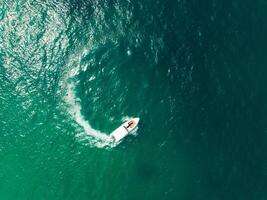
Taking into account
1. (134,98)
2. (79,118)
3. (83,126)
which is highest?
(79,118)

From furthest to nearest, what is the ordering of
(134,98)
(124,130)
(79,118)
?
(79,118)
(134,98)
(124,130)

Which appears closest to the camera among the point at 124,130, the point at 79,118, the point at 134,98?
the point at 124,130

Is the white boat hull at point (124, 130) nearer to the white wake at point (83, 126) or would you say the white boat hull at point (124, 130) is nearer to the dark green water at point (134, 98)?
the dark green water at point (134, 98)

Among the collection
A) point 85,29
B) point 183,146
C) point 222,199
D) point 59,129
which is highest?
point 85,29

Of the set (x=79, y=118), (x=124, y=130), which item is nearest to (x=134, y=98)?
(x=124, y=130)

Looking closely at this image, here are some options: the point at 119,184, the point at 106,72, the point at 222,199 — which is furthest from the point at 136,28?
the point at 222,199

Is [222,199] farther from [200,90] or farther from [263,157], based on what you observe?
[200,90]

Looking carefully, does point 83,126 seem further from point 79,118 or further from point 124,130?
point 124,130

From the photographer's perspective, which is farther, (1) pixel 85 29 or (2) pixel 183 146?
(1) pixel 85 29

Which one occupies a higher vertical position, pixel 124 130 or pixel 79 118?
A: pixel 79 118
